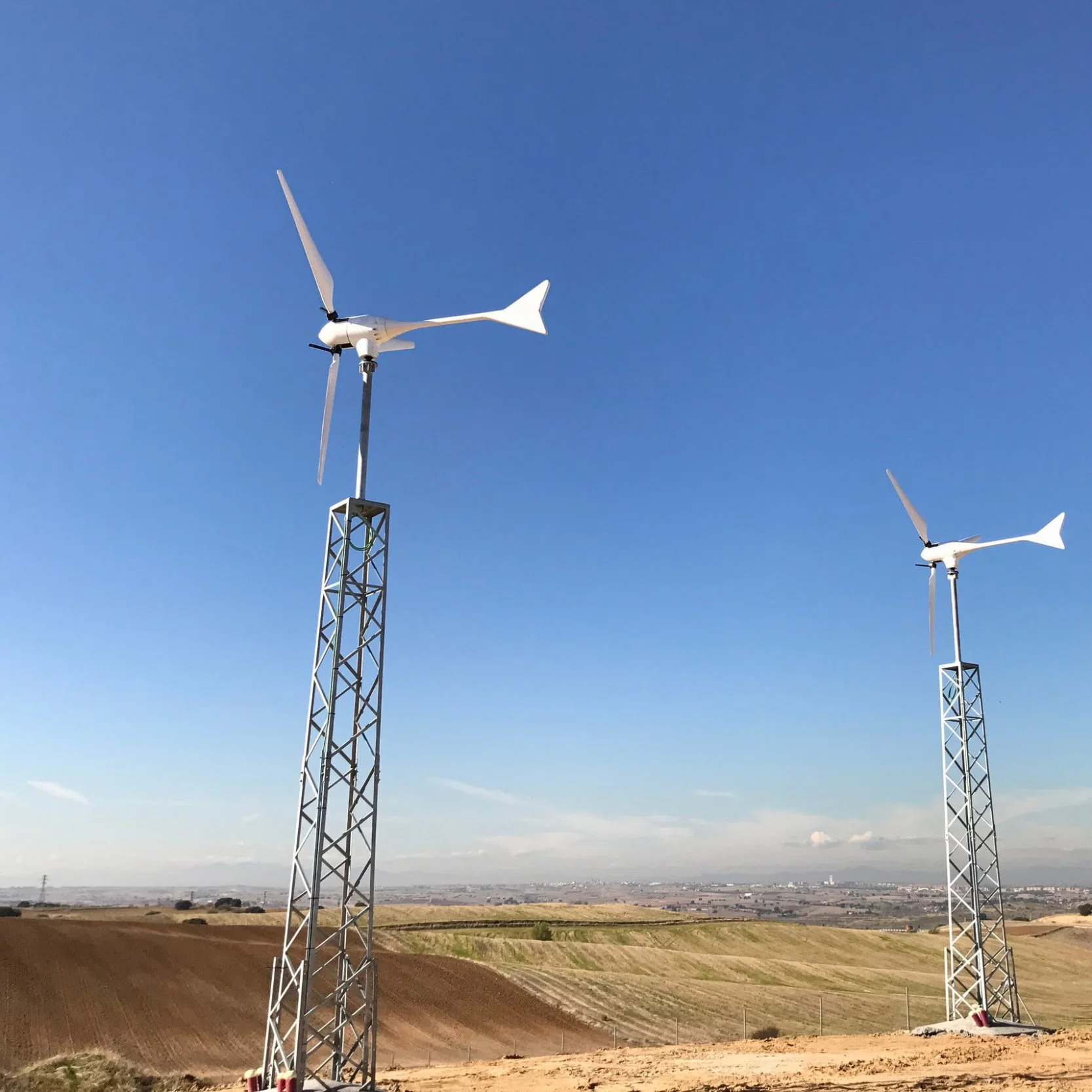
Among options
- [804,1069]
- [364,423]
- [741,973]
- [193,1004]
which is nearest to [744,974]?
[741,973]

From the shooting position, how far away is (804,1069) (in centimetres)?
2614

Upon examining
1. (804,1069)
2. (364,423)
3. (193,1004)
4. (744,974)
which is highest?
(364,423)

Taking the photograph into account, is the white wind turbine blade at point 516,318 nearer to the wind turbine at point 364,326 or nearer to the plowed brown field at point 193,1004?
the wind turbine at point 364,326

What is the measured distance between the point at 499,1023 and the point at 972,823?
2535 centimetres

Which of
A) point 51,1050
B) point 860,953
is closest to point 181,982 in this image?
point 51,1050

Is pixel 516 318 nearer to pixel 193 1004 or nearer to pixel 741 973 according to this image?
pixel 193 1004

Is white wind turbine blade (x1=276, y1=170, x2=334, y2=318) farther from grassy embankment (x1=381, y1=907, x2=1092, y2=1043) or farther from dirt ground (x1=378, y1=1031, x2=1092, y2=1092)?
grassy embankment (x1=381, y1=907, x2=1092, y2=1043)

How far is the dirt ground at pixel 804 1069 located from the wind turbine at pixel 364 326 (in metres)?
17.7

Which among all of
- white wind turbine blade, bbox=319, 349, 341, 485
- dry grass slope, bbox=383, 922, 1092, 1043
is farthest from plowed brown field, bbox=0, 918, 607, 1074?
white wind turbine blade, bbox=319, 349, 341, 485

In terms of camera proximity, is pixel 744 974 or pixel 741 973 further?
pixel 741 973

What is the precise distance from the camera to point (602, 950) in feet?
250

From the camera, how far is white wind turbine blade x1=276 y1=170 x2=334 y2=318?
23891 mm

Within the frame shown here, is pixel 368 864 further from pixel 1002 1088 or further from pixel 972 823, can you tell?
→ pixel 972 823

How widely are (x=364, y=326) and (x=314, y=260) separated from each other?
2.21m
